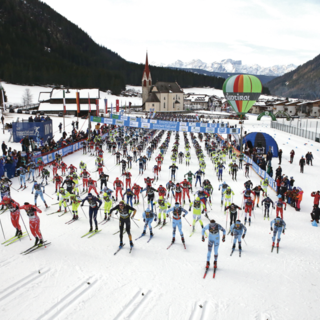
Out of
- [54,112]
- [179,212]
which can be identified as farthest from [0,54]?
[179,212]

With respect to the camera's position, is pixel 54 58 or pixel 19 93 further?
pixel 54 58

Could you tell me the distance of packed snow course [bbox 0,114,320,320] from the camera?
6191 millimetres

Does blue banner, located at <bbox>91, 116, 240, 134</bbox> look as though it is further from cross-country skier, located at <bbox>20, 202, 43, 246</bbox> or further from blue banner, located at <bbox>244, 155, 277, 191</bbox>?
cross-country skier, located at <bbox>20, 202, 43, 246</bbox>

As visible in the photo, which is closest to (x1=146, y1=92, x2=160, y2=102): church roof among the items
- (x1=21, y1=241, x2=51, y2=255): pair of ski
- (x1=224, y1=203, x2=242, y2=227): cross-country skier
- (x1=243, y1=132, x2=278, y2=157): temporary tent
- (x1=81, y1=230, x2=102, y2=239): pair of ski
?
(x1=243, y1=132, x2=278, y2=157): temporary tent

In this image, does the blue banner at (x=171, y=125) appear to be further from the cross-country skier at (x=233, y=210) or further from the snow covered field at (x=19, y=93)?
the snow covered field at (x=19, y=93)

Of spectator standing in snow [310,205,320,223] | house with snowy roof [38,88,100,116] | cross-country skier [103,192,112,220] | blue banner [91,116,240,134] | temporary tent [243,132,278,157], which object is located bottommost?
spectator standing in snow [310,205,320,223]

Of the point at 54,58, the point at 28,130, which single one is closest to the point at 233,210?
the point at 28,130

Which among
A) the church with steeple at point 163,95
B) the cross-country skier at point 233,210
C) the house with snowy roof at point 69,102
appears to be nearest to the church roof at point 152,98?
the church with steeple at point 163,95

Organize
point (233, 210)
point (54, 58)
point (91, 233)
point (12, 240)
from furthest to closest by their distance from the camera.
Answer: point (54, 58) < point (233, 210) < point (91, 233) < point (12, 240)

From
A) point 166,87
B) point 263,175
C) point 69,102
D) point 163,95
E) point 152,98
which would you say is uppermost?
point 166,87

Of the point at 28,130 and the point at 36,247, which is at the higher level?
the point at 28,130

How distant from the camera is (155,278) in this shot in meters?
7.39

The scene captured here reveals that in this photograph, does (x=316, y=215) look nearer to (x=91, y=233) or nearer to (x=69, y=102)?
(x=91, y=233)

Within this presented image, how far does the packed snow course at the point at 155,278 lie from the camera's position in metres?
6.19
